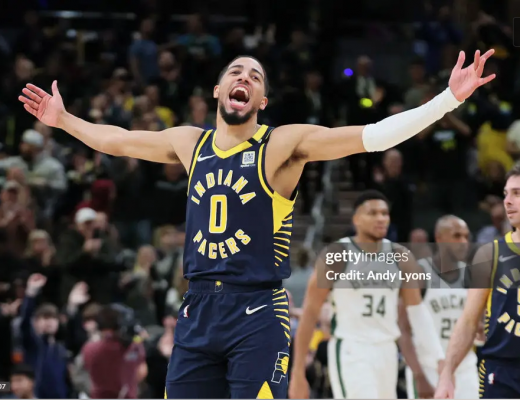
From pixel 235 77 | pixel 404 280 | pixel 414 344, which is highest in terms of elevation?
pixel 235 77

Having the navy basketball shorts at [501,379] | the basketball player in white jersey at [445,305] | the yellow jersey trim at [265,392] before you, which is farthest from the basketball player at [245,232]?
the basketball player in white jersey at [445,305]

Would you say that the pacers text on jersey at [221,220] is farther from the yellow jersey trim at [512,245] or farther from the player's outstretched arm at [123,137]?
the yellow jersey trim at [512,245]

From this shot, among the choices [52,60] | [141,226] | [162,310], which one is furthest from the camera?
[52,60]

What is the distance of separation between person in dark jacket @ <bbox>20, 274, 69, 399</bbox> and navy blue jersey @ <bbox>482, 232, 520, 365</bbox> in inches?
206

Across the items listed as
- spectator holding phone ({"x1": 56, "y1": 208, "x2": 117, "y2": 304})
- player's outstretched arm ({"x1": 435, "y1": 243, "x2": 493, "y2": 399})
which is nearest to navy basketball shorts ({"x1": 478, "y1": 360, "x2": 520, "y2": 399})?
player's outstretched arm ({"x1": 435, "y1": 243, "x2": 493, "y2": 399})

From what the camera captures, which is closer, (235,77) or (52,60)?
(235,77)

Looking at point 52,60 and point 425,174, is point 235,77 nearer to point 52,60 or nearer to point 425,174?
point 425,174

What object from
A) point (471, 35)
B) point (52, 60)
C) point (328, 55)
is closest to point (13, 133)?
point (52, 60)

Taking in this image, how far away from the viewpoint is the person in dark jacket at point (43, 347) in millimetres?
10164

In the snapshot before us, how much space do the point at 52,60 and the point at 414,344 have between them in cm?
928

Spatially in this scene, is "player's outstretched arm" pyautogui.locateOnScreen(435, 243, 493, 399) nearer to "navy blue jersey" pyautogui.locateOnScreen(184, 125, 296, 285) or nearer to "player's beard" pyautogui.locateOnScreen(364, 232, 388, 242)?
"navy blue jersey" pyautogui.locateOnScreen(184, 125, 296, 285)

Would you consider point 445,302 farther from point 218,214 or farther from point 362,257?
point 218,214

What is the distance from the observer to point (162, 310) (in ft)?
38.1

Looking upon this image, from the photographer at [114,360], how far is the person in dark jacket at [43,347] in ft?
1.04
